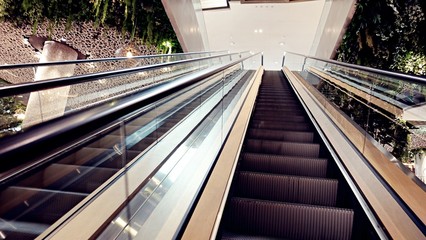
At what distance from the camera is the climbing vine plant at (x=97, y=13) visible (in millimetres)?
6453

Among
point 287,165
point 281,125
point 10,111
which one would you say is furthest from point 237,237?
point 10,111

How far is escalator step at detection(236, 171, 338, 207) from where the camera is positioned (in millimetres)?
2477

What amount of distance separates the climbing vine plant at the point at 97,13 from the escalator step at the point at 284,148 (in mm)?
4493

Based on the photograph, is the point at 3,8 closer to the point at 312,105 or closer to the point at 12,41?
the point at 12,41

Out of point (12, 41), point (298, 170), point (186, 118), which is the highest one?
point (12, 41)

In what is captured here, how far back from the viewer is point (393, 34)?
6.32 metres

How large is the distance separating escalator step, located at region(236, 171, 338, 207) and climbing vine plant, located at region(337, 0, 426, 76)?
454cm

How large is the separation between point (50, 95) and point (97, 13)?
2.16 metres

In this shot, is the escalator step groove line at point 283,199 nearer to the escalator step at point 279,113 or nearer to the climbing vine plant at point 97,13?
the escalator step at point 279,113

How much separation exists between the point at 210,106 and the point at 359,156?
161 centimetres

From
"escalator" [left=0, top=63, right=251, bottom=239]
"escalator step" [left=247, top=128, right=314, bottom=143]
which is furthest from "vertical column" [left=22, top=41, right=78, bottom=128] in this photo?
"escalator step" [left=247, top=128, right=314, bottom=143]

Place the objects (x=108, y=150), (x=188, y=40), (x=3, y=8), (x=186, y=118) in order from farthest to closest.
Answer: (x=188, y=40)
(x=3, y=8)
(x=186, y=118)
(x=108, y=150)

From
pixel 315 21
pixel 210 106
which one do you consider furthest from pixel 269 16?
pixel 210 106

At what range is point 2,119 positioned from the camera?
3.80 metres
